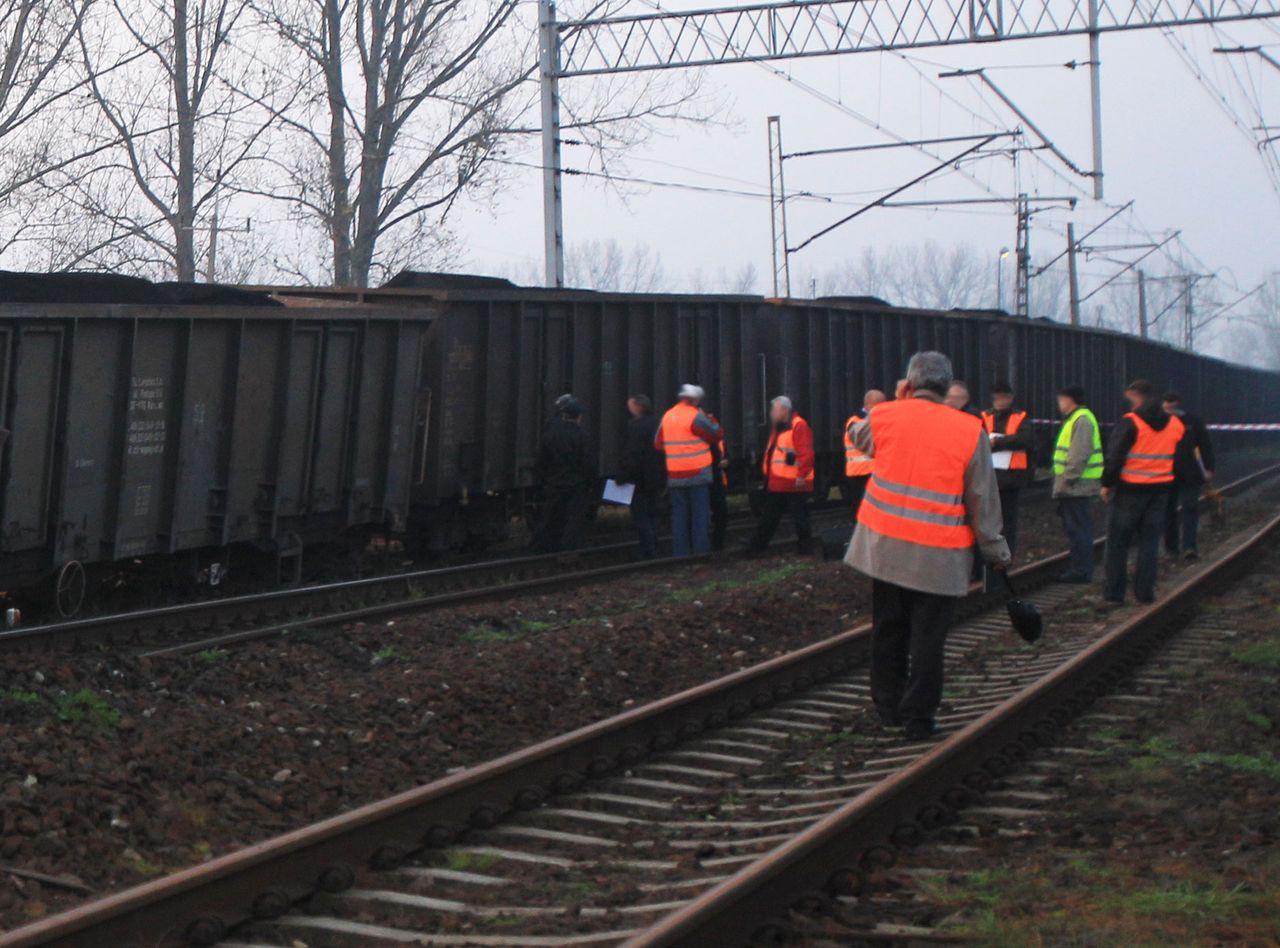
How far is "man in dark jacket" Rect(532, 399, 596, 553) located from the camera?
52.3 ft

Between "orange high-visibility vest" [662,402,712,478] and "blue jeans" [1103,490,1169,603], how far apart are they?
4591 millimetres

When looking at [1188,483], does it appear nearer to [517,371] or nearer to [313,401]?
[517,371]

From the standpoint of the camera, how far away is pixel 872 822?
5.48 meters

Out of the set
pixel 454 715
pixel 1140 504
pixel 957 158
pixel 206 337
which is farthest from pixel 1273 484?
pixel 454 715

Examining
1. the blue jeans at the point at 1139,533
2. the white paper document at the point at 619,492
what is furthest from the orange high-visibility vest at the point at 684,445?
the blue jeans at the point at 1139,533

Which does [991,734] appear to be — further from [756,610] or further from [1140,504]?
[1140,504]

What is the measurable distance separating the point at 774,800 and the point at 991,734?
47.0 inches

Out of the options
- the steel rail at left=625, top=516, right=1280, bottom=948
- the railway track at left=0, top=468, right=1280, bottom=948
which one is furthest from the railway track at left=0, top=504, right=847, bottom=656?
the steel rail at left=625, top=516, right=1280, bottom=948

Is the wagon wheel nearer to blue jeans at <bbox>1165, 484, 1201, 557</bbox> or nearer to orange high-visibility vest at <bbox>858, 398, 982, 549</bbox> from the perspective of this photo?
orange high-visibility vest at <bbox>858, 398, 982, 549</bbox>

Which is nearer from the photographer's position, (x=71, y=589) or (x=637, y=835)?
(x=637, y=835)

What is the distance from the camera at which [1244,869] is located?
199 inches

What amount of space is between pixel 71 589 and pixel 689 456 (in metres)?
6.23

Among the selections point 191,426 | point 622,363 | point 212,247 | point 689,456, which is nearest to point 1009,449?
point 689,456

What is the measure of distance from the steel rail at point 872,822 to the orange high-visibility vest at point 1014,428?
3.23m
